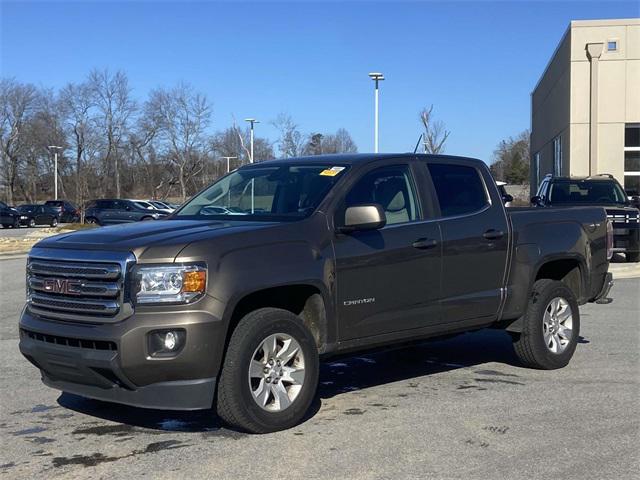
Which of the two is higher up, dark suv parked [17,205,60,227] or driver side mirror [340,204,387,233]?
driver side mirror [340,204,387,233]

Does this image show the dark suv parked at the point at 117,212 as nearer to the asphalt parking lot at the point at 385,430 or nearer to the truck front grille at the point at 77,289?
the asphalt parking lot at the point at 385,430

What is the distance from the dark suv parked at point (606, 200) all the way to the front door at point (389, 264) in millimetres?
10795

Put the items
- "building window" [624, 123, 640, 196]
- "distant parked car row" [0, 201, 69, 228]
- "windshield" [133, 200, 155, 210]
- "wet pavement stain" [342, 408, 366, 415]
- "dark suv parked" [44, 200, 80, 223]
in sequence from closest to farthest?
"wet pavement stain" [342, 408, 366, 415], "building window" [624, 123, 640, 196], "windshield" [133, 200, 155, 210], "distant parked car row" [0, 201, 69, 228], "dark suv parked" [44, 200, 80, 223]

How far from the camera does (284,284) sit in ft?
17.0

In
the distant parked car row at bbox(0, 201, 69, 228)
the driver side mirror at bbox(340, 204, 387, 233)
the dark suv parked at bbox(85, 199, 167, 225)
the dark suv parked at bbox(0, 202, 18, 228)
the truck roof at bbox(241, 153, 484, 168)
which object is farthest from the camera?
the distant parked car row at bbox(0, 201, 69, 228)

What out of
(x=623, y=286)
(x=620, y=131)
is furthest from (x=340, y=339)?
(x=620, y=131)

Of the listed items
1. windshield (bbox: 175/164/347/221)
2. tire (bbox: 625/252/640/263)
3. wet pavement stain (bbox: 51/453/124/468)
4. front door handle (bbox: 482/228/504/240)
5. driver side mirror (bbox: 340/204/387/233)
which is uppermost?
windshield (bbox: 175/164/347/221)

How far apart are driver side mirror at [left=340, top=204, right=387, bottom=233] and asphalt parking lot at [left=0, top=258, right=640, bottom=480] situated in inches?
47.9

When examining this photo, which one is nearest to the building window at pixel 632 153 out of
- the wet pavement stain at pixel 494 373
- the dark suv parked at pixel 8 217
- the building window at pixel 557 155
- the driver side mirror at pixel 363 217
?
the building window at pixel 557 155

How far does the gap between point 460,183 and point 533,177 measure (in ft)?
157

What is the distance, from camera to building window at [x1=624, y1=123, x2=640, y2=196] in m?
30.8

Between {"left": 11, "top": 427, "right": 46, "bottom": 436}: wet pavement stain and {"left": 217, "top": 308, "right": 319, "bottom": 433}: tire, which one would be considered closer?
{"left": 217, "top": 308, "right": 319, "bottom": 433}: tire

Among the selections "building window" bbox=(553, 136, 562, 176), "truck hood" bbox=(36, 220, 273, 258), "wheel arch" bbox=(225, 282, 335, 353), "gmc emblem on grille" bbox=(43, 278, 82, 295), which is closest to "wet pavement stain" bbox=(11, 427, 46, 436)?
"gmc emblem on grille" bbox=(43, 278, 82, 295)

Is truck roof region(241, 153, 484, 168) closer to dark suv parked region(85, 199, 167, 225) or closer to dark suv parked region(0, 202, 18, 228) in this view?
dark suv parked region(85, 199, 167, 225)
